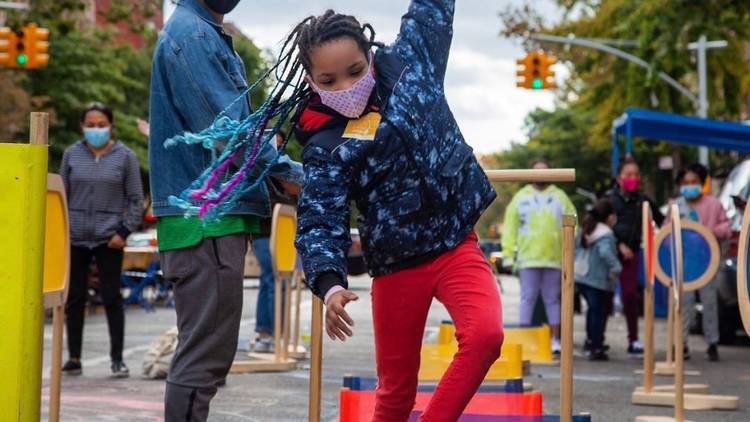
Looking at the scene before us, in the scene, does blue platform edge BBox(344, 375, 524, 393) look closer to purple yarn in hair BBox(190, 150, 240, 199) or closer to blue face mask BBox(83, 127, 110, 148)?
purple yarn in hair BBox(190, 150, 240, 199)

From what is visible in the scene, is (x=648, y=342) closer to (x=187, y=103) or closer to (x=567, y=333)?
(x=567, y=333)

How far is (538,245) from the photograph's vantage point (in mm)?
14133

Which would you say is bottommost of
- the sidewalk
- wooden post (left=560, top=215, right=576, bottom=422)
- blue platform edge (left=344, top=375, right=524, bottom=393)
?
the sidewalk

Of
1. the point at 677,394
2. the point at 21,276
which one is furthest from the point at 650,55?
the point at 21,276

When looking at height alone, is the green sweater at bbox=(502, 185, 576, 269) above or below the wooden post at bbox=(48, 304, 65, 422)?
above

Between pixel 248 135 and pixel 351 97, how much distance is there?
0.49 meters

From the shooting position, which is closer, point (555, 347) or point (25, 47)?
point (555, 347)

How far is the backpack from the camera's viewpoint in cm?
1075

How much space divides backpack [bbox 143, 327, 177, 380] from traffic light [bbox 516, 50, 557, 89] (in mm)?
23735

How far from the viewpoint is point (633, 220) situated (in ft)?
48.3

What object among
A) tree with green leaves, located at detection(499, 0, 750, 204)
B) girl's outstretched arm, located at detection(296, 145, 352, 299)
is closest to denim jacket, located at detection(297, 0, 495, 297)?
girl's outstretched arm, located at detection(296, 145, 352, 299)

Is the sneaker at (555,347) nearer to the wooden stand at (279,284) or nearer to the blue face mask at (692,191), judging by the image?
the blue face mask at (692,191)

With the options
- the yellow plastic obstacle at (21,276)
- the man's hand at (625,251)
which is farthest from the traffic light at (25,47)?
the yellow plastic obstacle at (21,276)

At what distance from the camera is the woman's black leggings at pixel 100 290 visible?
35.6ft
